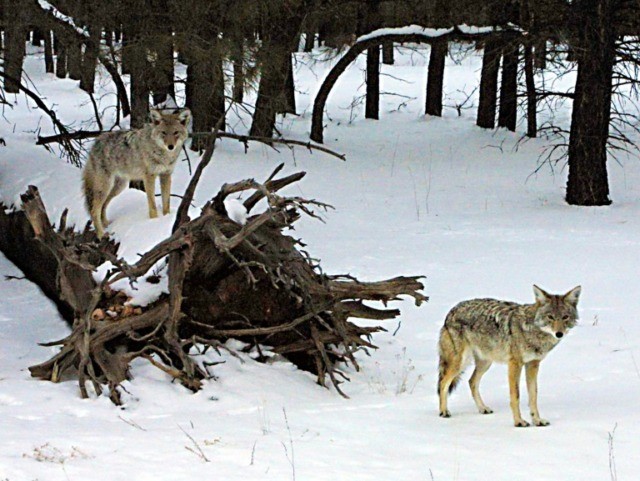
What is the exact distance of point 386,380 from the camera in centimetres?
879

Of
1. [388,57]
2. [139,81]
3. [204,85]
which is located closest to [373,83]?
[204,85]

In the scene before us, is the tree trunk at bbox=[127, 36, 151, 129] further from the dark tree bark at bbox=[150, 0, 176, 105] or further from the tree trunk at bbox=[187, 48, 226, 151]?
the tree trunk at bbox=[187, 48, 226, 151]

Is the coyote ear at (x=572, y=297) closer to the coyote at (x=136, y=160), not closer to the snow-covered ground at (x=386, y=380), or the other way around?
the snow-covered ground at (x=386, y=380)

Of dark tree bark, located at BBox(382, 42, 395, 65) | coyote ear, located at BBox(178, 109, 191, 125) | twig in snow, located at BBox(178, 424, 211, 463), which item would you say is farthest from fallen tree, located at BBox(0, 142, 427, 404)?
dark tree bark, located at BBox(382, 42, 395, 65)

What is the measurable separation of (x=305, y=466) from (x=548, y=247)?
9.58 meters

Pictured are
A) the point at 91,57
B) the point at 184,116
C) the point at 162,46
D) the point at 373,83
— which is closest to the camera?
the point at 184,116

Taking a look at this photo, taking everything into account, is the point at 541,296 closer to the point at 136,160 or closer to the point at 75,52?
the point at 136,160

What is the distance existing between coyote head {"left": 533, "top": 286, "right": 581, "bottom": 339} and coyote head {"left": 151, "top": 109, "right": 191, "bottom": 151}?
4518 mm

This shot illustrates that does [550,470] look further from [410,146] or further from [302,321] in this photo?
[410,146]

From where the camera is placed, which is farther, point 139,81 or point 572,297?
point 139,81

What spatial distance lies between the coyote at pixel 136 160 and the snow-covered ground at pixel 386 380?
0.34m

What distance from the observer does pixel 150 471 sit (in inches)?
218

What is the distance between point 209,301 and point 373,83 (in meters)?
20.1

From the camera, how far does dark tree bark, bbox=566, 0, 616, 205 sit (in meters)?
17.4
